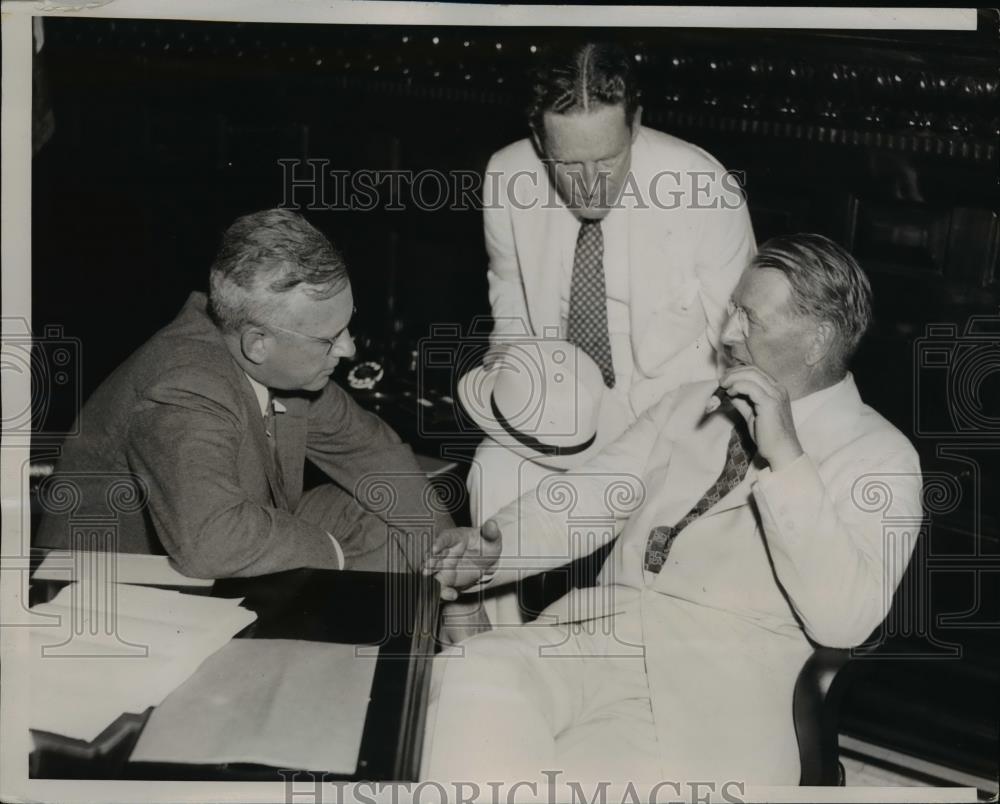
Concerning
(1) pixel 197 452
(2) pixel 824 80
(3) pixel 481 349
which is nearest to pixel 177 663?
(1) pixel 197 452

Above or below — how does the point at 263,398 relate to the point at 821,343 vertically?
below

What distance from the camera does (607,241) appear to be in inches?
107

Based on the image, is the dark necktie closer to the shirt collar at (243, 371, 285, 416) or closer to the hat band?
the shirt collar at (243, 371, 285, 416)

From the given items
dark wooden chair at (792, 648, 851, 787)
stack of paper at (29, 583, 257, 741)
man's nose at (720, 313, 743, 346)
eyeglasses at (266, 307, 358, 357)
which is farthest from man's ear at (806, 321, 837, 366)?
stack of paper at (29, 583, 257, 741)

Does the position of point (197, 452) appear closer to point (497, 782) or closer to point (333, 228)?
point (333, 228)

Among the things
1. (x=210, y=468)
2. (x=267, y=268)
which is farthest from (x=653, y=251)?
(x=210, y=468)

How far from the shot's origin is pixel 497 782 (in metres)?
2.39

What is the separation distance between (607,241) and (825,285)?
0.56 metres

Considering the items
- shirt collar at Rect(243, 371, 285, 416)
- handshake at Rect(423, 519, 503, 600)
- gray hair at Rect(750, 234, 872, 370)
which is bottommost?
handshake at Rect(423, 519, 503, 600)

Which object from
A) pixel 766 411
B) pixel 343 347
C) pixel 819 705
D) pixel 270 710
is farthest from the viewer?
pixel 343 347

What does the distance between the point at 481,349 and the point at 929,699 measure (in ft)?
5.25

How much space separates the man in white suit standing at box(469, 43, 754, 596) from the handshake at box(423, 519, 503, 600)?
→ 26 cm

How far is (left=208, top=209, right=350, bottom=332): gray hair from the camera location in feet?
8.22

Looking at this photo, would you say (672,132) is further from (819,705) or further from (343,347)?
(819,705)
